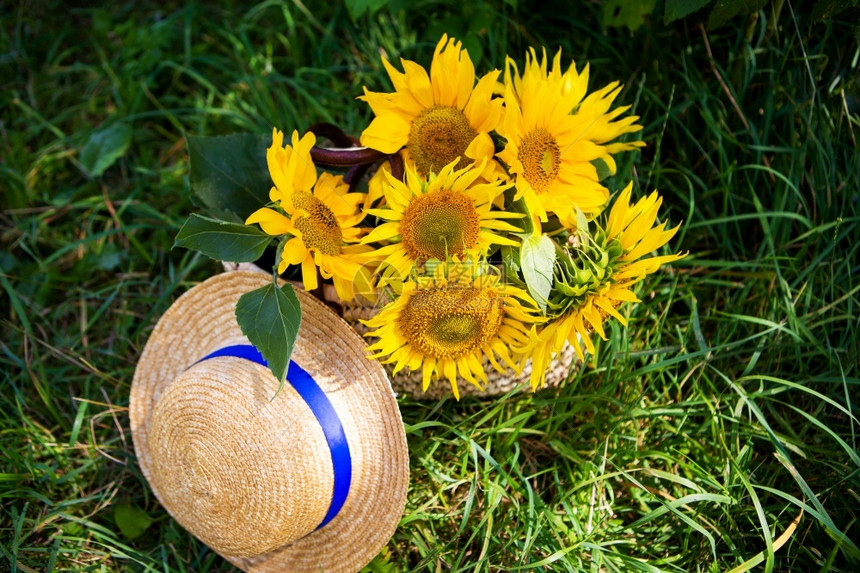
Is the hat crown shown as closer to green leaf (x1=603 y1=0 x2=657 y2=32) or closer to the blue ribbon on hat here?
the blue ribbon on hat

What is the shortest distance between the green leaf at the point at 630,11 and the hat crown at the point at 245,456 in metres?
1.34

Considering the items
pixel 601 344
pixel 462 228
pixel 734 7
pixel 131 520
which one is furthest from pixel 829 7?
pixel 131 520

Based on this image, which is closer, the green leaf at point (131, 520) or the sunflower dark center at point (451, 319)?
the sunflower dark center at point (451, 319)

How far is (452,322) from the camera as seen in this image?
153cm

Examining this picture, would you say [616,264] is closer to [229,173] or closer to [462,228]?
[462,228]

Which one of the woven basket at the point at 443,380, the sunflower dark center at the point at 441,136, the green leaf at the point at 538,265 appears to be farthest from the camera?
the woven basket at the point at 443,380

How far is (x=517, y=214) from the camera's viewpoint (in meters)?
1.44

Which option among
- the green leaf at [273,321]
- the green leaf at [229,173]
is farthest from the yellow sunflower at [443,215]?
the green leaf at [229,173]

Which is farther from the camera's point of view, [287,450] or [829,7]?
[829,7]

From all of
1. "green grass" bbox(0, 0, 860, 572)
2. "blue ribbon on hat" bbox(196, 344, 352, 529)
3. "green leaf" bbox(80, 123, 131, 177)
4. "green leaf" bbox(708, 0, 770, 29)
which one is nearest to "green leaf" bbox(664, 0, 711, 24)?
"green leaf" bbox(708, 0, 770, 29)

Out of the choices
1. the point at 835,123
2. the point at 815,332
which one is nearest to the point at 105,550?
the point at 815,332

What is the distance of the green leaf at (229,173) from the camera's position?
184 cm

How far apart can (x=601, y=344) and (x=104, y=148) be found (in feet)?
5.95

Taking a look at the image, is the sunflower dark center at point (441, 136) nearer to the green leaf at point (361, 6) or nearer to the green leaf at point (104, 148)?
the green leaf at point (361, 6)
